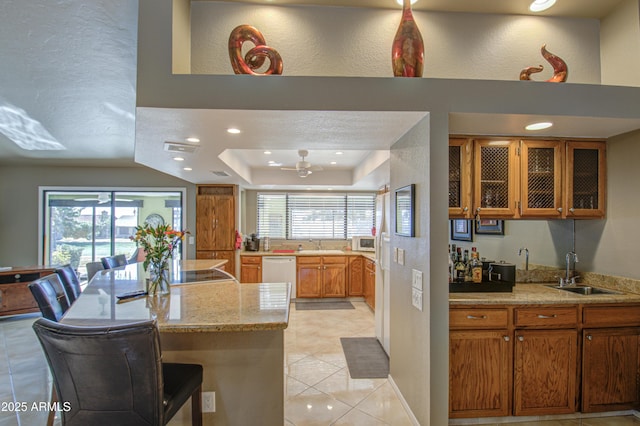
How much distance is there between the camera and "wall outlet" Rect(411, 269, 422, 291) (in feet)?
6.82

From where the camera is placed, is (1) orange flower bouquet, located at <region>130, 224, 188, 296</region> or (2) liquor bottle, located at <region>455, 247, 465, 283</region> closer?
(1) orange flower bouquet, located at <region>130, 224, 188, 296</region>

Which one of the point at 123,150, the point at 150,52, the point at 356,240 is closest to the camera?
the point at 150,52

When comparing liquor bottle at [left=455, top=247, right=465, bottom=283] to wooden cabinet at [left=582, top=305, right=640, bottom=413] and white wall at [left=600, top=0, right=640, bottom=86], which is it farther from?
white wall at [left=600, top=0, right=640, bottom=86]

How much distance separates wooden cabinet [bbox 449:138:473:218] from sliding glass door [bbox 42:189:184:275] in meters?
4.74

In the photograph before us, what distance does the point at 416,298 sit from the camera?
2135 millimetres

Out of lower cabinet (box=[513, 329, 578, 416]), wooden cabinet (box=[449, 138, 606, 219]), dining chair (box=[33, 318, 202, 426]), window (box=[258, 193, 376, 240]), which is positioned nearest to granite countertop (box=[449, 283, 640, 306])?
lower cabinet (box=[513, 329, 578, 416])

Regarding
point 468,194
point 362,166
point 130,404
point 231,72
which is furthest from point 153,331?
point 362,166

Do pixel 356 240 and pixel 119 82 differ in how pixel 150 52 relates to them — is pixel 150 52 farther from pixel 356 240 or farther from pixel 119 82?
pixel 356 240

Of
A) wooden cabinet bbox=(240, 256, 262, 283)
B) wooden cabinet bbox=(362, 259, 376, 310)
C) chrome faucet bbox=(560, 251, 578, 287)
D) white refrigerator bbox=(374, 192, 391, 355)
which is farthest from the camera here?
wooden cabinet bbox=(240, 256, 262, 283)

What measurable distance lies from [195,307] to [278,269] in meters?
3.72

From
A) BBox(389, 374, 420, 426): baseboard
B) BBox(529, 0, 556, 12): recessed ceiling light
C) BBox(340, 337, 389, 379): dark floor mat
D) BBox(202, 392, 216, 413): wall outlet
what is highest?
BBox(529, 0, 556, 12): recessed ceiling light

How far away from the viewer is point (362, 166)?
4.77 metres

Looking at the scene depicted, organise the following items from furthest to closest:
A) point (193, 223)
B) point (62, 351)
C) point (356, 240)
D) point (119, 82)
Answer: point (356, 240), point (193, 223), point (119, 82), point (62, 351)

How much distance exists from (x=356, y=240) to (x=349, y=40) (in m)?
4.05
